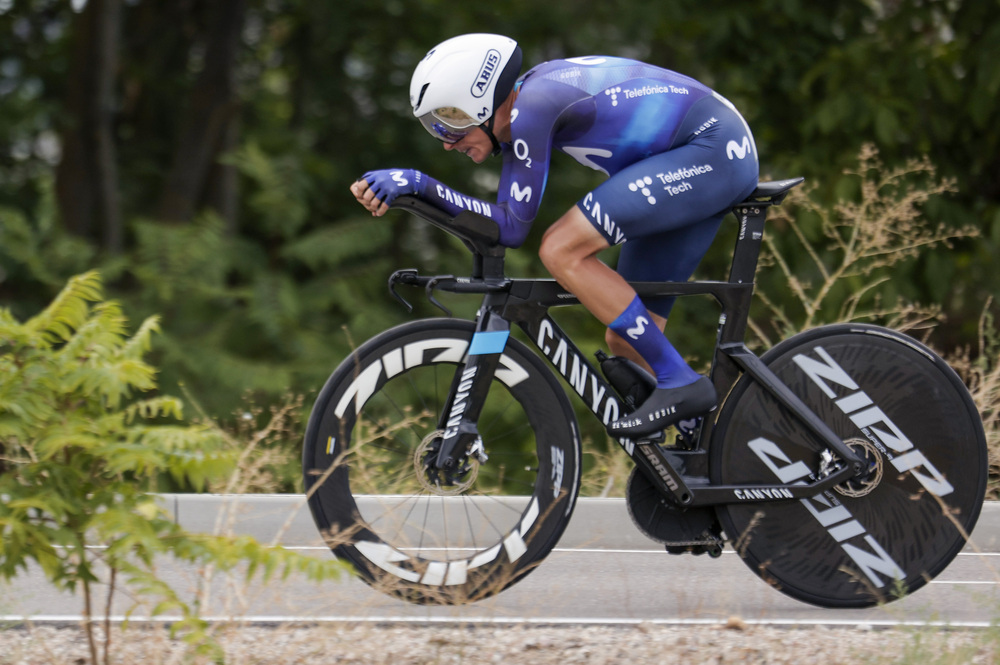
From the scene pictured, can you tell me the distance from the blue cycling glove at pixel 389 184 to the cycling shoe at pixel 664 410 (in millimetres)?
1102

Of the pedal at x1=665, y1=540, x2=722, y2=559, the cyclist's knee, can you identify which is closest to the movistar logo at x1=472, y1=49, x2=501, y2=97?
the cyclist's knee

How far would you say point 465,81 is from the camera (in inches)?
149

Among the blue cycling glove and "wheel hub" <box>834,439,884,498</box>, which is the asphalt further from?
the blue cycling glove

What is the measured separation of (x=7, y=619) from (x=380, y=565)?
1280 millimetres

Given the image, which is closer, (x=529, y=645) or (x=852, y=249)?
(x=529, y=645)

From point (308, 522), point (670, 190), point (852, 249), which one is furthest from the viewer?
point (852, 249)

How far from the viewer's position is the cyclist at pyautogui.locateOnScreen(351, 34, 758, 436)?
12.4 feet

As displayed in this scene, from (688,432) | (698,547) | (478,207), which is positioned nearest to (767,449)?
(688,432)

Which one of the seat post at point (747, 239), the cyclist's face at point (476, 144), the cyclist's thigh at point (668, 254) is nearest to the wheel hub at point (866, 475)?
the seat post at point (747, 239)

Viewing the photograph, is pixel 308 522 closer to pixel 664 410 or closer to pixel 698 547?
pixel 698 547

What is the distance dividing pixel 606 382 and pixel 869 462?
99 centimetres

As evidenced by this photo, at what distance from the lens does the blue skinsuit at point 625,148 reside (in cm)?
377

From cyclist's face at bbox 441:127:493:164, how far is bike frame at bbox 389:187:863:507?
0.32 metres

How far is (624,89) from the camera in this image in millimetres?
3918
